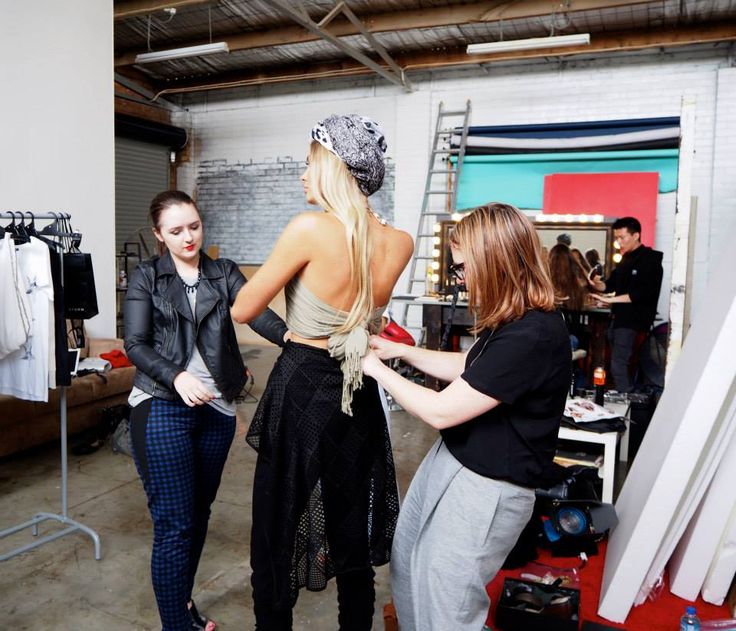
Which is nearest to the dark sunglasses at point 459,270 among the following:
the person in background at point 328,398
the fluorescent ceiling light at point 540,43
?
the person in background at point 328,398

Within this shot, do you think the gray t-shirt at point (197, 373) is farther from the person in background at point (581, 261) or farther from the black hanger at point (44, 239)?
the person in background at point (581, 261)

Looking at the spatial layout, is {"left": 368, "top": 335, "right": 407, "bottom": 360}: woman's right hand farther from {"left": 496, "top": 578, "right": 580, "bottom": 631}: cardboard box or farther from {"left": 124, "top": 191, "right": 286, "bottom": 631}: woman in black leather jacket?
{"left": 496, "top": 578, "right": 580, "bottom": 631}: cardboard box

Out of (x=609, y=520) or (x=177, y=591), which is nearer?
(x=177, y=591)

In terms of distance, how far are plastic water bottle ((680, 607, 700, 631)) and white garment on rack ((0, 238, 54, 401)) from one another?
8.76 ft

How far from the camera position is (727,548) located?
2072 mm

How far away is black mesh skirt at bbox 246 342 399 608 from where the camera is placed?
Answer: 5.04 ft

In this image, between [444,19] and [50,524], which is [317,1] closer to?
[444,19]

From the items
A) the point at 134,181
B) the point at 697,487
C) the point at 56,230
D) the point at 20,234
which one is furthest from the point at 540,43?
the point at 134,181

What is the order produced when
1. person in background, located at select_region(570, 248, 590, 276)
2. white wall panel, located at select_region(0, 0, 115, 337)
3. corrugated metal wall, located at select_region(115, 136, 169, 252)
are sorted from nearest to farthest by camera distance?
1. white wall panel, located at select_region(0, 0, 115, 337)
2. person in background, located at select_region(570, 248, 590, 276)
3. corrugated metal wall, located at select_region(115, 136, 169, 252)

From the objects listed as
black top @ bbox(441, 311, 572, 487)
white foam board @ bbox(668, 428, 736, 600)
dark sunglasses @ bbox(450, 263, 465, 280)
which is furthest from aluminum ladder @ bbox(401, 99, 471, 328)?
black top @ bbox(441, 311, 572, 487)

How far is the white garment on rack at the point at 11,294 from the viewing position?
9.14 ft

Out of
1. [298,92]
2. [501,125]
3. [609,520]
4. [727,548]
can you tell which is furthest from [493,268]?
[298,92]

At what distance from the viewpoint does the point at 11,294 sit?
110 inches

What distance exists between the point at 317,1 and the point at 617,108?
141 inches
